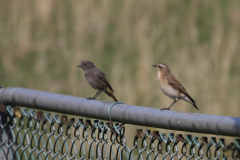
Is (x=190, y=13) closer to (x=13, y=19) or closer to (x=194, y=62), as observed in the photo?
(x=194, y=62)

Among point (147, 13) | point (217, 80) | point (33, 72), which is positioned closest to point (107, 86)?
point (217, 80)

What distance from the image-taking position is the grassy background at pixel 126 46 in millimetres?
7914

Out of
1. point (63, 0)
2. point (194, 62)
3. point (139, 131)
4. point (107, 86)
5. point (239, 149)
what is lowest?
point (239, 149)

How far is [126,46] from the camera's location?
955 centimetres

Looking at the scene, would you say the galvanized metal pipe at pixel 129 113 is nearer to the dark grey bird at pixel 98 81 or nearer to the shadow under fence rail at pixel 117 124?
the shadow under fence rail at pixel 117 124

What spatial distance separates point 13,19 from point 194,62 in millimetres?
4709

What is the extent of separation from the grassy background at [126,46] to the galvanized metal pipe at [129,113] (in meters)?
4.47

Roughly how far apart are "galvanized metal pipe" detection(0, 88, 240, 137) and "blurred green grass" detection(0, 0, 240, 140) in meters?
4.37

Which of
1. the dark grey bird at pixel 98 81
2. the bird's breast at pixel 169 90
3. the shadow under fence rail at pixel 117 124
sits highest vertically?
the dark grey bird at pixel 98 81

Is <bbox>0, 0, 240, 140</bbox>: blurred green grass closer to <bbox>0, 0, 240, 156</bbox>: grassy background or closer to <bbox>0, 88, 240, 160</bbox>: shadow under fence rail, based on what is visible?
<bbox>0, 0, 240, 156</bbox>: grassy background

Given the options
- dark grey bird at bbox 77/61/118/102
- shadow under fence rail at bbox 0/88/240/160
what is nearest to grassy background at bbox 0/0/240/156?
dark grey bird at bbox 77/61/118/102

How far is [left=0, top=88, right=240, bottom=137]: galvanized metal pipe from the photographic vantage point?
2156mm

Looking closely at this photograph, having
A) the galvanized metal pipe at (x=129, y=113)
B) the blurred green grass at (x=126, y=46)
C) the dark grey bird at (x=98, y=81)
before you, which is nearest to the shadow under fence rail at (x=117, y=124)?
the galvanized metal pipe at (x=129, y=113)

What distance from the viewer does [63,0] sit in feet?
35.9
